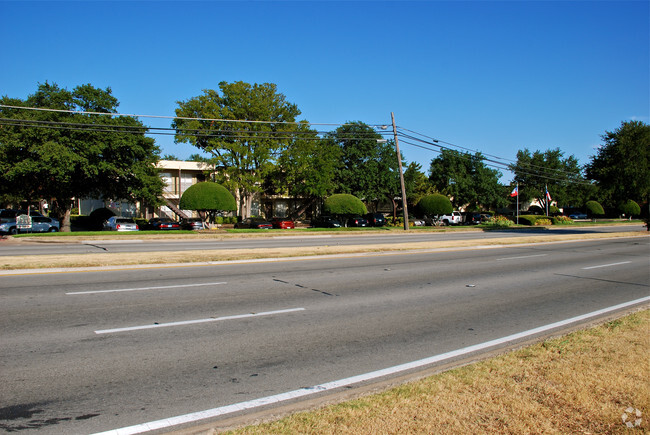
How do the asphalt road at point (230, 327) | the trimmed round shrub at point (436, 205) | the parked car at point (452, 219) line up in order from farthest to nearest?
the parked car at point (452, 219), the trimmed round shrub at point (436, 205), the asphalt road at point (230, 327)

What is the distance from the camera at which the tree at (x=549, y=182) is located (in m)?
85.4

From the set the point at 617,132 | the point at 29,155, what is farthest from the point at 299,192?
the point at 617,132

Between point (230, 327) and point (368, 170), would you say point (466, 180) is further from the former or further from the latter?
point (230, 327)

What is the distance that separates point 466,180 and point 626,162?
3976 centimetres

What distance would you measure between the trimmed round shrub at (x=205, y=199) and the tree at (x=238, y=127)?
10.9 metres

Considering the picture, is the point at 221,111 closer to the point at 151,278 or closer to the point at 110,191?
the point at 110,191

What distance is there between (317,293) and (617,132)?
1497 inches

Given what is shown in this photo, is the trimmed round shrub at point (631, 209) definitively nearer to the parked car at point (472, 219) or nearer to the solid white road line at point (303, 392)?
the parked car at point (472, 219)

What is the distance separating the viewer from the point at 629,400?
413 centimetres

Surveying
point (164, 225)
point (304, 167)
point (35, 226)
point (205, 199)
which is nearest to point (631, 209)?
point (304, 167)

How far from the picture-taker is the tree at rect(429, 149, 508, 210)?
7588 centimetres

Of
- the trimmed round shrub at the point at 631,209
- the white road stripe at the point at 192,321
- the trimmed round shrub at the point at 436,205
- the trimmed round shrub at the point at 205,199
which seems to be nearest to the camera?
the white road stripe at the point at 192,321

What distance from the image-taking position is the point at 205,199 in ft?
127

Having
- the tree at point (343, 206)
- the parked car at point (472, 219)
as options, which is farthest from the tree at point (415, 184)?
the tree at point (343, 206)
